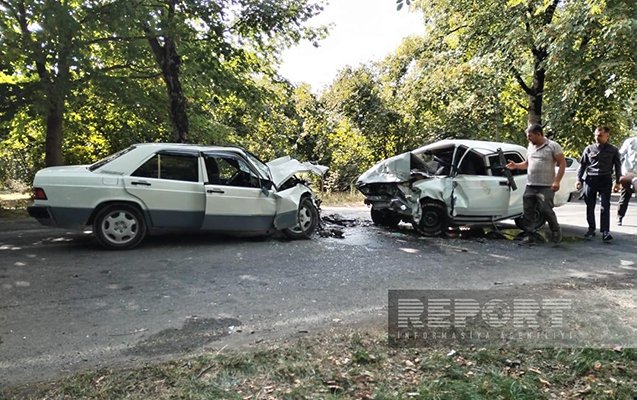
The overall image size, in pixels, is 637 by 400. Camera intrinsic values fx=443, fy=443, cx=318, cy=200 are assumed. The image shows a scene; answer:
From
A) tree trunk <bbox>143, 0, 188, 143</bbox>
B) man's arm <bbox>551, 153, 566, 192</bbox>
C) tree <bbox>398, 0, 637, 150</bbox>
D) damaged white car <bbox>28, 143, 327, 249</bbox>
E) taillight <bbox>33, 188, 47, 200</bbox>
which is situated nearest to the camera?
taillight <bbox>33, 188, 47, 200</bbox>

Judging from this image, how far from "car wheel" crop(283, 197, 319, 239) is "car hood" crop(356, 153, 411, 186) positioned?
146cm

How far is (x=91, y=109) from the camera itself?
14391mm

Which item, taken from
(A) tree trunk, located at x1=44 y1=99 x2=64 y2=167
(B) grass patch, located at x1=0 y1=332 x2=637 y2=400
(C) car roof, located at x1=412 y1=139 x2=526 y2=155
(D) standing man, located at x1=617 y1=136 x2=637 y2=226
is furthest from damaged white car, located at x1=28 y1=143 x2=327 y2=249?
(D) standing man, located at x1=617 y1=136 x2=637 y2=226

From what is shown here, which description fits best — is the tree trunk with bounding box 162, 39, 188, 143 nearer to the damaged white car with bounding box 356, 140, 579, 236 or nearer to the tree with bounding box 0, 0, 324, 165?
the tree with bounding box 0, 0, 324, 165

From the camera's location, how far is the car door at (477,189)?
8.17 metres

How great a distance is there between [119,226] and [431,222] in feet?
17.9

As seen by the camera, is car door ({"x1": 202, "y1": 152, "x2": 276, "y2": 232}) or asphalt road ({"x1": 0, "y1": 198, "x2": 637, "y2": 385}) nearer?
asphalt road ({"x1": 0, "y1": 198, "x2": 637, "y2": 385})

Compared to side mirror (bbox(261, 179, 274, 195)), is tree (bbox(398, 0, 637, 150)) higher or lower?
higher

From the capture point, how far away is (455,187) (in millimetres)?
8172

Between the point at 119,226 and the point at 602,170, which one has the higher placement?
the point at 602,170

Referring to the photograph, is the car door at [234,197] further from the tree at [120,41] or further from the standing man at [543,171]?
the standing man at [543,171]

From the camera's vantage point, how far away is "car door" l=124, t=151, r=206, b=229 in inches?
267
